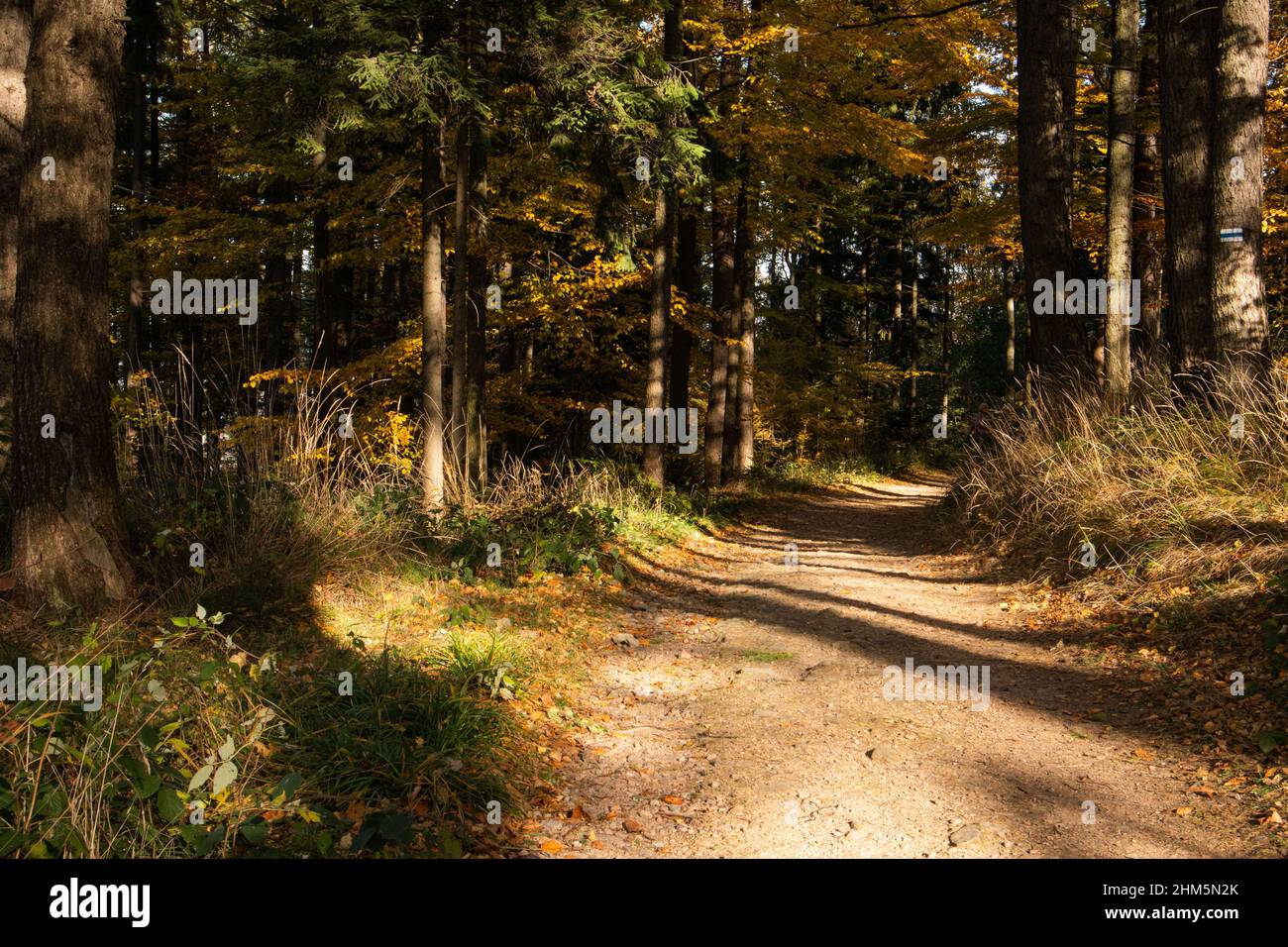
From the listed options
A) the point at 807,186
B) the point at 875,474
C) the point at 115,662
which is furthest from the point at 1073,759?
the point at 875,474

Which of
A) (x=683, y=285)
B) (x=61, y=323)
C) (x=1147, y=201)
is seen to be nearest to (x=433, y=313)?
(x=61, y=323)

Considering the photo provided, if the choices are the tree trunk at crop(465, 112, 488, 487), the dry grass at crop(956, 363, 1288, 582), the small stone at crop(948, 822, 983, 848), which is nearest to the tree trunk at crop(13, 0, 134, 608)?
the small stone at crop(948, 822, 983, 848)

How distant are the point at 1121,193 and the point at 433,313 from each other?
31.6ft

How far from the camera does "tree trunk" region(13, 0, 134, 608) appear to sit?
4.73 metres

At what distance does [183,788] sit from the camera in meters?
3.12

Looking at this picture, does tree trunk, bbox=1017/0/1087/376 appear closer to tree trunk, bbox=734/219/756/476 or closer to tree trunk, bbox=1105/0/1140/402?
tree trunk, bbox=1105/0/1140/402

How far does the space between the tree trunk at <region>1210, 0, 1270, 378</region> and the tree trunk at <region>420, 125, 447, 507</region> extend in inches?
326

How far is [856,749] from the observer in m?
4.42

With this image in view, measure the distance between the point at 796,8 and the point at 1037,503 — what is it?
31.6 feet

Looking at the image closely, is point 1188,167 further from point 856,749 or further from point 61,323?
point 61,323

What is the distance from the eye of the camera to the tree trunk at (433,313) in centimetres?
992

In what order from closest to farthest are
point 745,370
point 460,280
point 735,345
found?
point 460,280, point 735,345, point 745,370

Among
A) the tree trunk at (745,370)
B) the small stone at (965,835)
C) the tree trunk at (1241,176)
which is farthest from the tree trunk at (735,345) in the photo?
the small stone at (965,835)

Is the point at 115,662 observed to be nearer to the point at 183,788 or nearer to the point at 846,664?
the point at 183,788
